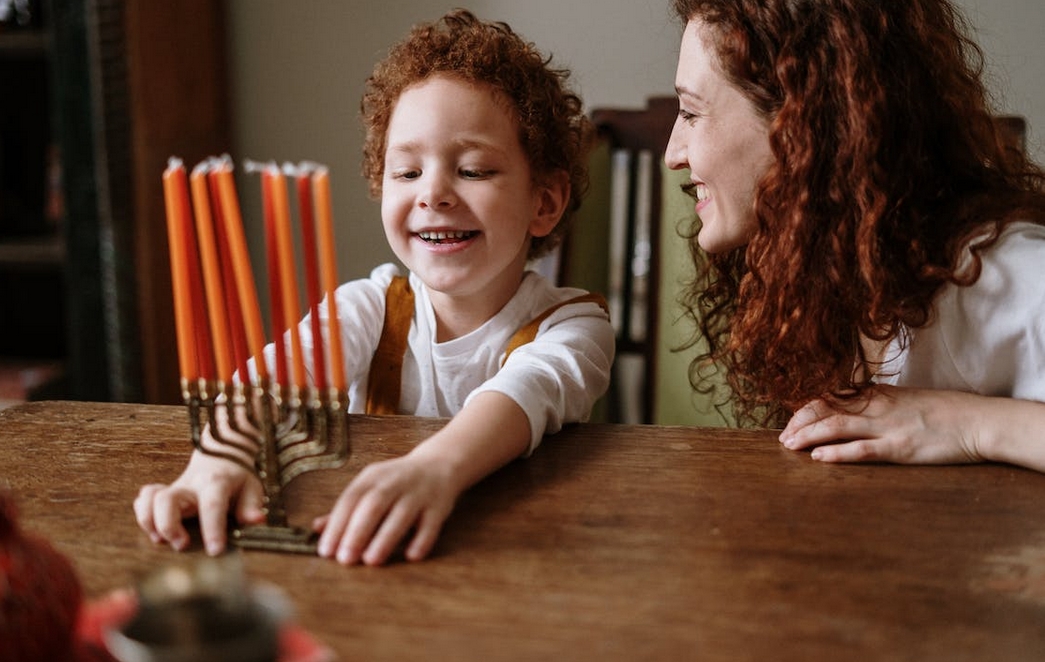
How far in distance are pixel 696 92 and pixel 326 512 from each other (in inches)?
26.8

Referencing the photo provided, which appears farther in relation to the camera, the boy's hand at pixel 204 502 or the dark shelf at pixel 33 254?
the dark shelf at pixel 33 254

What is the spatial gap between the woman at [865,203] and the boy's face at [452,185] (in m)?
0.26

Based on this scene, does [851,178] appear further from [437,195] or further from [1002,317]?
[437,195]

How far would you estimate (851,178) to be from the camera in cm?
115

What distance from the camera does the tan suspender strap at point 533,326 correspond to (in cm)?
136

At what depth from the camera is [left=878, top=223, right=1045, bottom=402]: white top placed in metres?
1.13

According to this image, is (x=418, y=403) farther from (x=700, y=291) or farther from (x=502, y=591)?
(x=502, y=591)

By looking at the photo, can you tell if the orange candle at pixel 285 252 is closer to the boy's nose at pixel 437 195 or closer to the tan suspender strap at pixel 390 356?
the boy's nose at pixel 437 195

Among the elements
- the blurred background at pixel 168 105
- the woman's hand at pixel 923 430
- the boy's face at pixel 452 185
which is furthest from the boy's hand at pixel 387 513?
the blurred background at pixel 168 105

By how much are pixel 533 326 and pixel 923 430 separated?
54cm

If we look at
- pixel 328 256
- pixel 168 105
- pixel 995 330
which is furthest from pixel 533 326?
pixel 168 105

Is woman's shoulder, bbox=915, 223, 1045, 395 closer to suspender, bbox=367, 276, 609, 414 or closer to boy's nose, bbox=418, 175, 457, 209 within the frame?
suspender, bbox=367, 276, 609, 414

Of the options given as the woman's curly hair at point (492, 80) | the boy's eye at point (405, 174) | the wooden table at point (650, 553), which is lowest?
the wooden table at point (650, 553)

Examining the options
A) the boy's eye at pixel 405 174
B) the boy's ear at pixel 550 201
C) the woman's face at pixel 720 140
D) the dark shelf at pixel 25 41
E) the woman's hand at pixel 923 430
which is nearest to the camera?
the woman's hand at pixel 923 430
